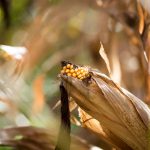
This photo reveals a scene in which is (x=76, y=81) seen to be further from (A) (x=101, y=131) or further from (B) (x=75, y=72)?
(A) (x=101, y=131)

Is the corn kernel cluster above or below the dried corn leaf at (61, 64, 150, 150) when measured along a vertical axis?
above

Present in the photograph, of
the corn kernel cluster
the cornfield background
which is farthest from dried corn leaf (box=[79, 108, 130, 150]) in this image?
the corn kernel cluster

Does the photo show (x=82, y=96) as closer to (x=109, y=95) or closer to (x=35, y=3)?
(x=109, y=95)

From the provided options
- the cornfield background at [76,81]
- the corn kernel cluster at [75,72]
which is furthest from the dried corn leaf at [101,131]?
the corn kernel cluster at [75,72]

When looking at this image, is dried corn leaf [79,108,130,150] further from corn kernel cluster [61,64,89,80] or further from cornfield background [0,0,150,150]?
corn kernel cluster [61,64,89,80]

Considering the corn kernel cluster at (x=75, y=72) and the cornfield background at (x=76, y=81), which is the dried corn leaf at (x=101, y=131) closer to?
the cornfield background at (x=76, y=81)

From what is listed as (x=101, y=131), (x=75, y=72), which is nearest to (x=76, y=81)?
(x=75, y=72)
